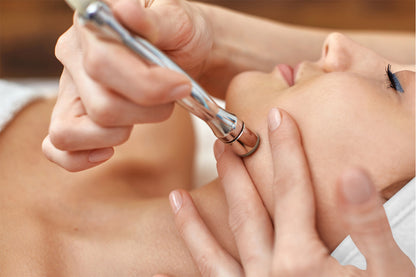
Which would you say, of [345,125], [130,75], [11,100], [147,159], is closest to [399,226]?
[345,125]

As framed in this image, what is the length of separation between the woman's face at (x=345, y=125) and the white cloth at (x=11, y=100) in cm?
47

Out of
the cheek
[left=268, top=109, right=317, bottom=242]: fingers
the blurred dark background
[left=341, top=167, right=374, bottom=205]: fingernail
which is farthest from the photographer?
the blurred dark background

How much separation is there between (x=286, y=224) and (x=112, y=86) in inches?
10.5

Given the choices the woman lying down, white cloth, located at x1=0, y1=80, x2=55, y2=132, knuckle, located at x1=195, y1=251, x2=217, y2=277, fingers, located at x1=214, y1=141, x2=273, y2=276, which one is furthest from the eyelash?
white cloth, located at x1=0, y1=80, x2=55, y2=132

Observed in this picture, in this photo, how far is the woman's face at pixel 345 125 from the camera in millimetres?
575

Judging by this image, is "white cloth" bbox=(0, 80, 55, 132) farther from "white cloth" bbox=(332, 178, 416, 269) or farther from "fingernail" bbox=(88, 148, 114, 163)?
"white cloth" bbox=(332, 178, 416, 269)

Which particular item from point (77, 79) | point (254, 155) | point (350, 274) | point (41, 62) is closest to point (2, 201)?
point (77, 79)

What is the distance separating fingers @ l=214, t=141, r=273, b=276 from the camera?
22.5 inches

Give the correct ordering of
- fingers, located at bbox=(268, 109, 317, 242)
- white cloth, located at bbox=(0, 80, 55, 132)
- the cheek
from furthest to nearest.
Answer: white cloth, located at bbox=(0, 80, 55, 132) → the cheek → fingers, located at bbox=(268, 109, 317, 242)

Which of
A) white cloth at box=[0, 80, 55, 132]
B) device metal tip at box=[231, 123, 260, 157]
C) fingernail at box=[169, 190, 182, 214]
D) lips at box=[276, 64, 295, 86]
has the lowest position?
white cloth at box=[0, 80, 55, 132]

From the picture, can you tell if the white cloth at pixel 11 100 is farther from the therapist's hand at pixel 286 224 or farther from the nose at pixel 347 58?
the nose at pixel 347 58

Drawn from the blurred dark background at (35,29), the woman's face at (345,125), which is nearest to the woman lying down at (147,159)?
the woman's face at (345,125)

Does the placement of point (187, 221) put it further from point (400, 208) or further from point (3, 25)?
point (3, 25)

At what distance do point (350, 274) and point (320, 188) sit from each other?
119mm
